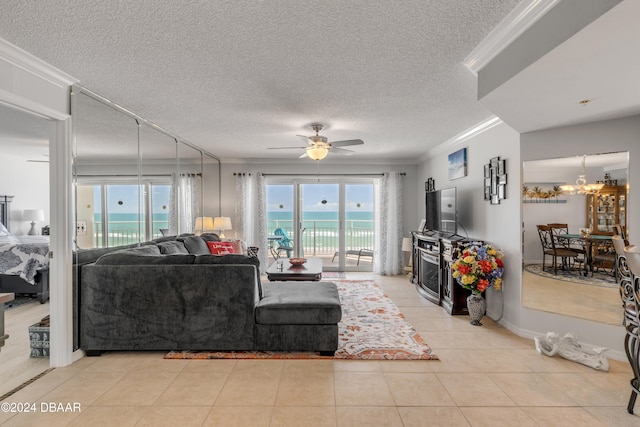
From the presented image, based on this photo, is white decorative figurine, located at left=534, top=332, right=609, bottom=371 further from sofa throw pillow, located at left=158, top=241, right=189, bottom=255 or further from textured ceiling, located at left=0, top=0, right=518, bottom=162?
sofa throw pillow, located at left=158, top=241, right=189, bottom=255

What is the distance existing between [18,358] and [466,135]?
5.71m

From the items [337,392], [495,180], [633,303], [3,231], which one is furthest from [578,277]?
[3,231]

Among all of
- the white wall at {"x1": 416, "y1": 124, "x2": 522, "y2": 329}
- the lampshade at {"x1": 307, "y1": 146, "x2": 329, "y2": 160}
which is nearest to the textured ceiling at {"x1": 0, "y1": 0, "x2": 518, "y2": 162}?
the lampshade at {"x1": 307, "y1": 146, "x2": 329, "y2": 160}

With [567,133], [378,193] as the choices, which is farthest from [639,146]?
[378,193]

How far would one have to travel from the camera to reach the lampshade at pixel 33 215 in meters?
5.94

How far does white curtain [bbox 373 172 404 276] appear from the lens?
22.9ft

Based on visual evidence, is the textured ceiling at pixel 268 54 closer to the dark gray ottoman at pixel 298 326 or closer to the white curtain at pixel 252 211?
the dark gray ottoman at pixel 298 326

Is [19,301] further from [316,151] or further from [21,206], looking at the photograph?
[316,151]

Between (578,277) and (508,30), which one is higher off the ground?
(508,30)

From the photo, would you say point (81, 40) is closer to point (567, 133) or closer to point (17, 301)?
point (567, 133)

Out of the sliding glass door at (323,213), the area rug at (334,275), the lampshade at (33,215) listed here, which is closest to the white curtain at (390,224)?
the sliding glass door at (323,213)

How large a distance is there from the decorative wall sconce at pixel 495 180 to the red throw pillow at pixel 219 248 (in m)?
3.87

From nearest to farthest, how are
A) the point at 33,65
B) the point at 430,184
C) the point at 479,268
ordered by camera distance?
the point at 33,65
the point at 479,268
the point at 430,184

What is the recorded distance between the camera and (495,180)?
4.00 meters
